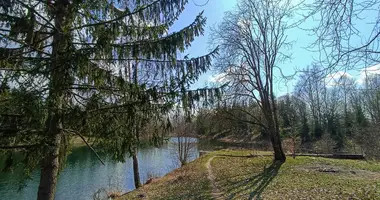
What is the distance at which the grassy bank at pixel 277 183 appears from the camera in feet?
23.2

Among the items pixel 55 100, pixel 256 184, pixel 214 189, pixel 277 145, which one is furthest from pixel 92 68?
pixel 277 145

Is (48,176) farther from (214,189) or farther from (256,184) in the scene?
(256,184)

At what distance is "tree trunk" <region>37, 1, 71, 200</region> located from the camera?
313 centimetres

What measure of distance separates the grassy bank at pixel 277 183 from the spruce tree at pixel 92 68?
501 centimetres

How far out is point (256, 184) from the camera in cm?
884

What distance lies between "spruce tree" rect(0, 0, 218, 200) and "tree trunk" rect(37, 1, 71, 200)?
0.5 inches

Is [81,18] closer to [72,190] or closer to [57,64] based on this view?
[57,64]

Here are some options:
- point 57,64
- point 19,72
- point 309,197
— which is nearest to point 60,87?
point 57,64

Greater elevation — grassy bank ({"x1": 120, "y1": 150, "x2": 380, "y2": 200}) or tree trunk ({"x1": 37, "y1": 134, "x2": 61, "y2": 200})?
tree trunk ({"x1": 37, "y1": 134, "x2": 61, "y2": 200})

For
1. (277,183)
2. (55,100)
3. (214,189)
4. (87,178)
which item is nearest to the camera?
(55,100)

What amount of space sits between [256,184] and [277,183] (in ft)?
2.51

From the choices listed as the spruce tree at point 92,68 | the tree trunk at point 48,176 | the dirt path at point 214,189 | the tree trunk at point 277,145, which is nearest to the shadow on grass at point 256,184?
the dirt path at point 214,189

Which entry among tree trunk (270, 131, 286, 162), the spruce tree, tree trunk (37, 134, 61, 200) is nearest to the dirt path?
tree trunk (270, 131, 286, 162)

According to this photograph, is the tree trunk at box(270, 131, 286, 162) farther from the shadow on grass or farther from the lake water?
the lake water
